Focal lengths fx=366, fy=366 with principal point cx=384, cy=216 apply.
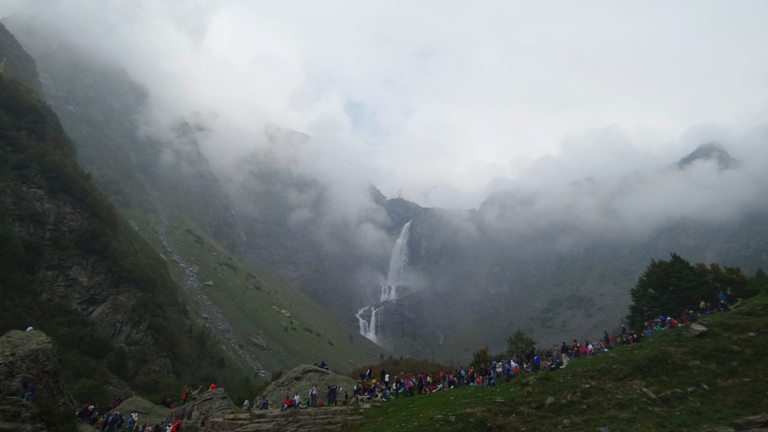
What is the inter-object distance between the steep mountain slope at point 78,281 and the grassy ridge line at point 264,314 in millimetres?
17355

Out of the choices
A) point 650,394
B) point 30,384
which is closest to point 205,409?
point 30,384

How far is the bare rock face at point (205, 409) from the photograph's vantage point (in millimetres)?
26952

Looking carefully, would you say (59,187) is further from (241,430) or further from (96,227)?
(241,430)

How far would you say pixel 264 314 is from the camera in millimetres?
98250

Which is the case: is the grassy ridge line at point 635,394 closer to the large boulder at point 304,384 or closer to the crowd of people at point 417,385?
the crowd of people at point 417,385

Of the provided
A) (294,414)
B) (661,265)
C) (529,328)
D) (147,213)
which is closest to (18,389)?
(294,414)

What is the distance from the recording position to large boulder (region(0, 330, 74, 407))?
21281 millimetres

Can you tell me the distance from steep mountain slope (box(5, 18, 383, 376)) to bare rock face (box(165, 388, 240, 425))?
50.4 meters

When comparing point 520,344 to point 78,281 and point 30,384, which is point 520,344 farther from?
point 78,281

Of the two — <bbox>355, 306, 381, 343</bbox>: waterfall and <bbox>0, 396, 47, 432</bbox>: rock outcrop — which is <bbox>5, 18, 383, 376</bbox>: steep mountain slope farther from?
<bbox>0, 396, 47, 432</bbox>: rock outcrop

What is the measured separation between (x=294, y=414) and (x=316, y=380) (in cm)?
785

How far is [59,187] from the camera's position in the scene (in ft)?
191

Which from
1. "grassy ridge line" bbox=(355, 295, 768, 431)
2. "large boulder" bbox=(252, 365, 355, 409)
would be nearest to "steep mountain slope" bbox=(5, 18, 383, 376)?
"large boulder" bbox=(252, 365, 355, 409)

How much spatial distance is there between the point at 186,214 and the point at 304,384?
134 m
